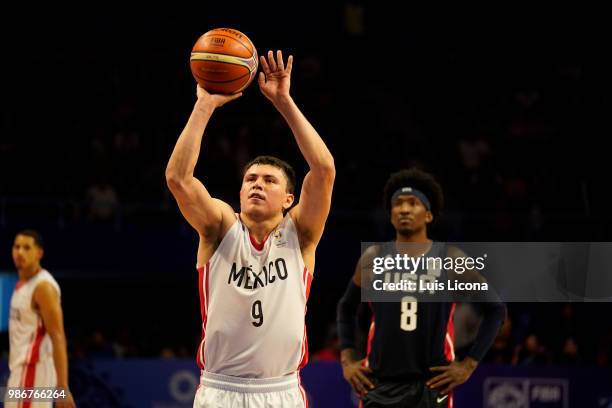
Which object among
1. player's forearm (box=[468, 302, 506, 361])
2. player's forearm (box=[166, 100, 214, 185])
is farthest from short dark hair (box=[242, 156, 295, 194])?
player's forearm (box=[468, 302, 506, 361])

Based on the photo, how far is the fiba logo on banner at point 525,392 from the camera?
873 centimetres

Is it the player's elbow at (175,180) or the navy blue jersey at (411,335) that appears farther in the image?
the navy blue jersey at (411,335)

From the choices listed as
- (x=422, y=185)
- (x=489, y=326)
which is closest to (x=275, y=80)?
(x=422, y=185)

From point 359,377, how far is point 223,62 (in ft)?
6.80

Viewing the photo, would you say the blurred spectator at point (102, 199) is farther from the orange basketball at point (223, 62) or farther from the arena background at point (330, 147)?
the orange basketball at point (223, 62)

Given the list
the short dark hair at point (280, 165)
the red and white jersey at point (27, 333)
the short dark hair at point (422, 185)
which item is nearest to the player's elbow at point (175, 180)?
the short dark hair at point (280, 165)

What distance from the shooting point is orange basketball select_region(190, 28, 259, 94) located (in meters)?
4.68

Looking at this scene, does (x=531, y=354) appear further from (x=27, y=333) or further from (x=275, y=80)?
(x=275, y=80)

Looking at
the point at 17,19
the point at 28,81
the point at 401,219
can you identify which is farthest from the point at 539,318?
the point at 17,19

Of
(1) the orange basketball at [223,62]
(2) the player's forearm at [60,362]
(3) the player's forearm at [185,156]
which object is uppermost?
(1) the orange basketball at [223,62]

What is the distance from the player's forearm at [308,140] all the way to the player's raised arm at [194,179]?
34 cm

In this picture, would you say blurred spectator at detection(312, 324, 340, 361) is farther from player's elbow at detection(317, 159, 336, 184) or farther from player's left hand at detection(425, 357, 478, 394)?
player's elbow at detection(317, 159, 336, 184)

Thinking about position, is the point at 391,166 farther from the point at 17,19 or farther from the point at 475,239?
the point at 17,19

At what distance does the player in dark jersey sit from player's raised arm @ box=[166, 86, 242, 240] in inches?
61.0
